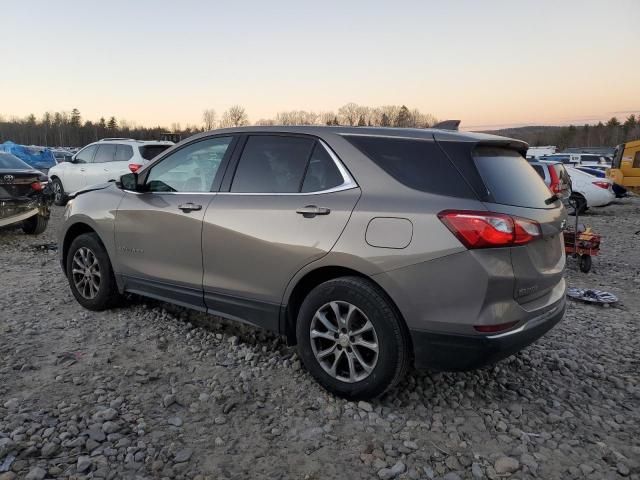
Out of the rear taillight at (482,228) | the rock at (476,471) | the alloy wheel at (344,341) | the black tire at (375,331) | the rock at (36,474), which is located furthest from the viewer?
the alloy wheel at (344,341)

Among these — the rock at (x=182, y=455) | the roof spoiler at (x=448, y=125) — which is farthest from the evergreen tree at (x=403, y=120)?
the rock at (x=182, y=455)

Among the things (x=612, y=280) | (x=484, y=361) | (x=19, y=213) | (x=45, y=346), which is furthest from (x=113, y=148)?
(x=484, y=361)

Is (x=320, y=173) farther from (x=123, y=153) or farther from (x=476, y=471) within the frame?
(x=123, y=153)

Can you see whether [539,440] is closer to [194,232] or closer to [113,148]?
[194,232]

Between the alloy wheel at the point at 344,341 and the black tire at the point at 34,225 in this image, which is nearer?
the alloy wheel at the point at 344,341

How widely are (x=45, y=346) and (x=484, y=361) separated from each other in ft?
10.7

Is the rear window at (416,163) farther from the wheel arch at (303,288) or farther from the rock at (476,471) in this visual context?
the rock at (476,471)

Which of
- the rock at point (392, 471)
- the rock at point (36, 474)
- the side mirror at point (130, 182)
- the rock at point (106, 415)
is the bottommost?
the rock at point (392, 471)

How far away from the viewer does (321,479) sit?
7.91 feet

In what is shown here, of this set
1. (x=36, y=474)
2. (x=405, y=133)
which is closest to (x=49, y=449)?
(x=36, y=474)

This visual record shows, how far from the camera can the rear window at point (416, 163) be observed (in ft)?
9.08

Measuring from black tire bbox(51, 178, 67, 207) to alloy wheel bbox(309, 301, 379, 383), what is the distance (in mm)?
13604

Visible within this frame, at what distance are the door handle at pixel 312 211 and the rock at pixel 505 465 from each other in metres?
1.64

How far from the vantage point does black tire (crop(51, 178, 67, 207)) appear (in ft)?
47.5
